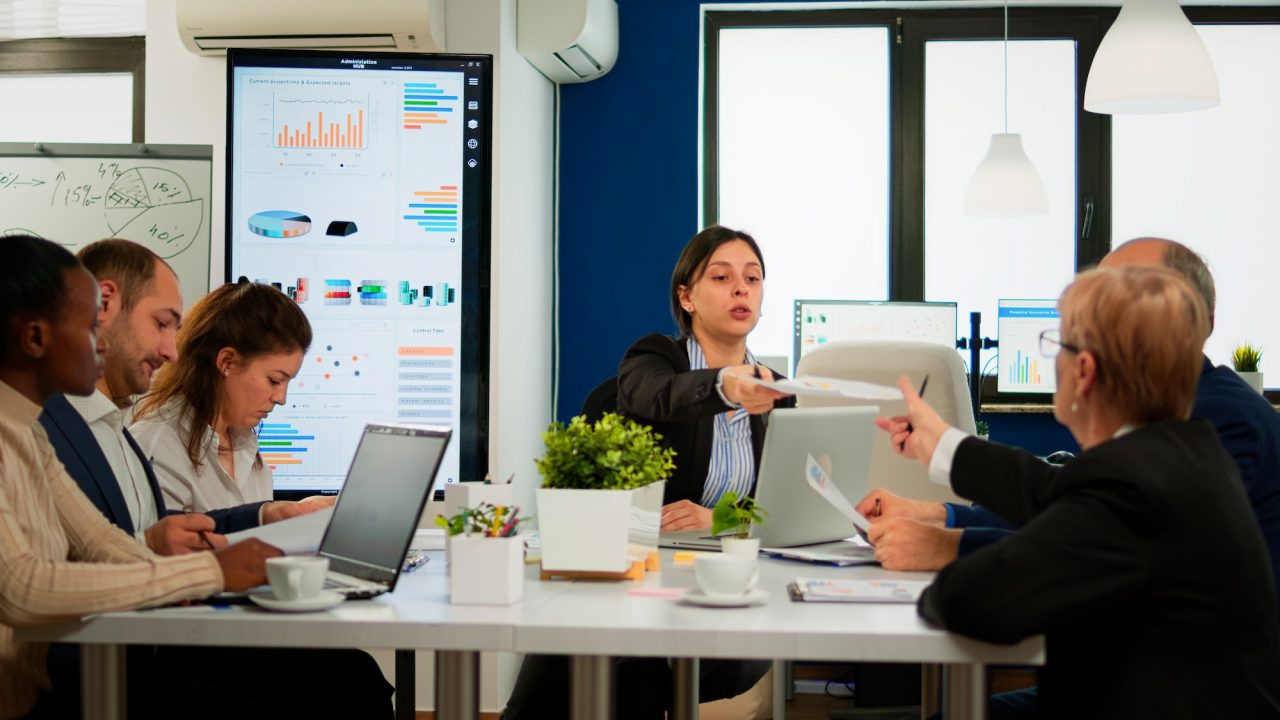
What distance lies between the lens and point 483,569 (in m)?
1.69

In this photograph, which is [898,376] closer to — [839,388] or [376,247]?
[839,388]

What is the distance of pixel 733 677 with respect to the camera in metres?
2.60

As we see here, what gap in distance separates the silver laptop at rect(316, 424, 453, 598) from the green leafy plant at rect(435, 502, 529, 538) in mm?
57

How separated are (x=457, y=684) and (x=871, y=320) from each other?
3924 millimetres

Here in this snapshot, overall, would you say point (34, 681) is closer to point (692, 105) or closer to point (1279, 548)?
point (1279, 548)

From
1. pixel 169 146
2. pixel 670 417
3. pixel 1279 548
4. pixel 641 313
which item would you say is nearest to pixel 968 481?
pixel 1279 548

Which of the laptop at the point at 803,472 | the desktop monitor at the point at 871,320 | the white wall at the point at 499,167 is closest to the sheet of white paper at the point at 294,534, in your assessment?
the laptop at the point at 803,472

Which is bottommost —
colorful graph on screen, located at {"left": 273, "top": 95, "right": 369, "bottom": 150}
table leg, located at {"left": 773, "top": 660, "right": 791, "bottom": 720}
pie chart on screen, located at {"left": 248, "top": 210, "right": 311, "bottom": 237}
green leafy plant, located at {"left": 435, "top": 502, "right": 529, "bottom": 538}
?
table leg, located at {"left": 773, "top": 660, "right": 791, "bottom": 720}

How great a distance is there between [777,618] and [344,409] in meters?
2.36

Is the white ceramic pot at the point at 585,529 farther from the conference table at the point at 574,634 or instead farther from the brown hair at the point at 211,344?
the brown hair at the point at 211,344

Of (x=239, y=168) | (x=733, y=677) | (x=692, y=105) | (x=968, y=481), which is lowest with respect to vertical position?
(x=733, y=677)

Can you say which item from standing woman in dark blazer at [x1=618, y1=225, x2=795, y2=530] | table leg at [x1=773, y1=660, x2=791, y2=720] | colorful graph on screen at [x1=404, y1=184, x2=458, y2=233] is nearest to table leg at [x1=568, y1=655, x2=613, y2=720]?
standing woman in dark blazer at [x1=618, y1=225, x2=795, y2=530]

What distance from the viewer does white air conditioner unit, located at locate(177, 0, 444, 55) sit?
12.3 ft

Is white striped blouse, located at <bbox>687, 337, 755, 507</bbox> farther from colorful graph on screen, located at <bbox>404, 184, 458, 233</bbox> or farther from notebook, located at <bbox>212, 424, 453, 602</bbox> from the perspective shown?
colorful graph on screen, located at <bbox>404, 184, 458, 233</bbox>
